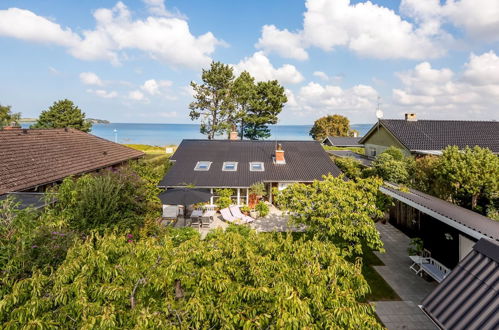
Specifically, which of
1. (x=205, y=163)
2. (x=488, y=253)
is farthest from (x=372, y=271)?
(x=205, y=163)

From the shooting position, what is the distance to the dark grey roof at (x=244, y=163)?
2099 cm

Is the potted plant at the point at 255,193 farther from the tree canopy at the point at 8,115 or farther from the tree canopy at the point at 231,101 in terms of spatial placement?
the tree canopy at the point at 8,115

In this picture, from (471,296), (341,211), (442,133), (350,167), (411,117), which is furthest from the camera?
(411,117)

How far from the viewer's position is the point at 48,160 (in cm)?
1698

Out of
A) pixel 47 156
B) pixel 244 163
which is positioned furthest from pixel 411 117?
pixel 47 156

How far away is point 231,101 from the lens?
155 feet

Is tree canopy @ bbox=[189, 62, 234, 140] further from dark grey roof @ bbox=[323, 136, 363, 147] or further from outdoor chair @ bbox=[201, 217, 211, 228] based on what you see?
outdoor chair @ bbox=[201, 217, 211, 228]

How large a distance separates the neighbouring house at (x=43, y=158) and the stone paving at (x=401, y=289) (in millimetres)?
12572

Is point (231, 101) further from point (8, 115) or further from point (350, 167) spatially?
point (8, 115)

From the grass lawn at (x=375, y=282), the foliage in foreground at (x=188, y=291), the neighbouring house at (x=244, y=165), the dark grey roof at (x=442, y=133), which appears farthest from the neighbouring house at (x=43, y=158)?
the dark grey roof at (x=442, y=133)

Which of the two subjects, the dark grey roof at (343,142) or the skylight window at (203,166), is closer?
the skylight window at (203,166)

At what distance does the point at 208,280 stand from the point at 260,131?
4756 cm

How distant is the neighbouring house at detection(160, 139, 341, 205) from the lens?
20938 mm

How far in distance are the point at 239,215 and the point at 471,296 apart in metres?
14.3
